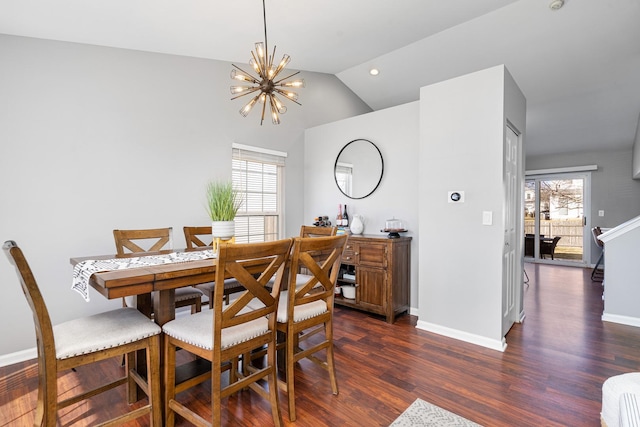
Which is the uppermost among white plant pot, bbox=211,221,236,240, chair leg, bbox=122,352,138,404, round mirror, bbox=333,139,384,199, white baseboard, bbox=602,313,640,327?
round mirror, bbox=333,139,384,199

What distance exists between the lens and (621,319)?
3.47 m

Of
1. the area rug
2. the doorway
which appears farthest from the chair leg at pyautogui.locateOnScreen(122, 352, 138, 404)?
the doorway

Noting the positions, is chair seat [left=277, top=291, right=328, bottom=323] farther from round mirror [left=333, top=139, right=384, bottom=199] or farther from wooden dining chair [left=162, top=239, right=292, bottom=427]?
round mirror [left=333, top=139, right=384, bottom=199]

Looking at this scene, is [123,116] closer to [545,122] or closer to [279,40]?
[279,40]

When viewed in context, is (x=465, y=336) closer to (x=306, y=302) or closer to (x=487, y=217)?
(x=487, y=217)

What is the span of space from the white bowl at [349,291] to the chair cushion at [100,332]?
242cm

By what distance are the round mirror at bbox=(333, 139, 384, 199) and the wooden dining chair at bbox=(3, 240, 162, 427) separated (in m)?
2.97

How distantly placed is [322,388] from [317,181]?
2.98 m

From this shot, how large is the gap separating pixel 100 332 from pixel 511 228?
3523 mm

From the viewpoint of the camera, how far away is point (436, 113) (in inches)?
125

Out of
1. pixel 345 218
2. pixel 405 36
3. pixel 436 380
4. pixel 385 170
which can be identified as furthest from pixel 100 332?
pixel 405 36

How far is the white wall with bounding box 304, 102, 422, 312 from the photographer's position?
3.70m

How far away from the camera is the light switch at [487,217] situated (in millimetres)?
2831

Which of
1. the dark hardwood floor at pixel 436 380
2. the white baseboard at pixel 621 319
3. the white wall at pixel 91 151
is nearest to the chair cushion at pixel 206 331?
the dark hardwood floor at pixel 436 380
